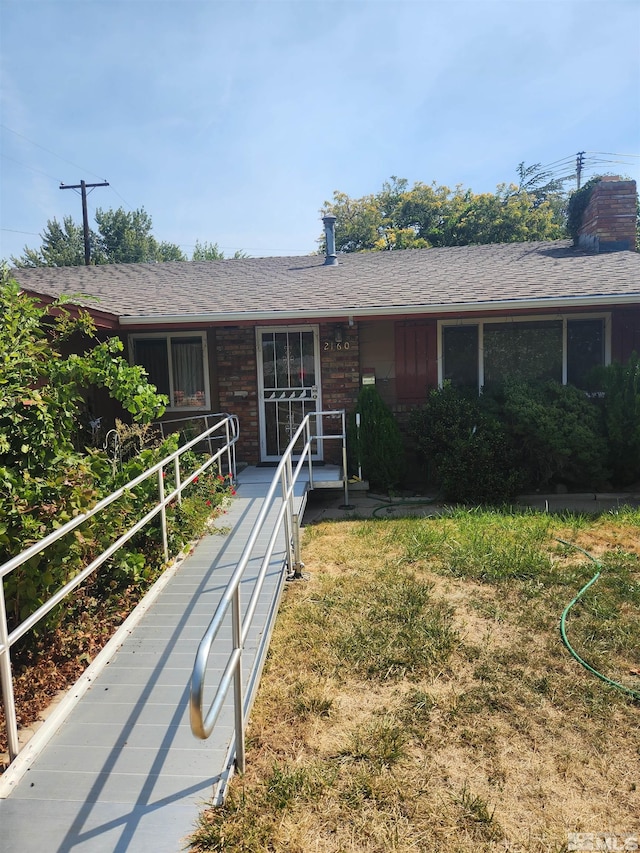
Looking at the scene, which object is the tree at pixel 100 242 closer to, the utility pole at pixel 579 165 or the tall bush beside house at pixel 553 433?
the utility pole at pixel 579 165

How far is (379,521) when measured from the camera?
22.7 feet

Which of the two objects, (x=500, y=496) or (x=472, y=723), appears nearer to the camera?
(x=472, y=723)

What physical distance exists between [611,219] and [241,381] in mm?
7802

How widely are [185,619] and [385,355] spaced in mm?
5908

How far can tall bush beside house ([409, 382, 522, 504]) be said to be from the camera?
7.57m

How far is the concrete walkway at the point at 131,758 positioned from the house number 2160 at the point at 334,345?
5.50 m

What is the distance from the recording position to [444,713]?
316 centimetres

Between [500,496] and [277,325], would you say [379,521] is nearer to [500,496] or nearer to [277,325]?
[500,496]

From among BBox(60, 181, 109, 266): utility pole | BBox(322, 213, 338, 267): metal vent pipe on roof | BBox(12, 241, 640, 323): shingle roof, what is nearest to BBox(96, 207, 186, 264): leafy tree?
BBox(60, 181, 109, 266): utility pole

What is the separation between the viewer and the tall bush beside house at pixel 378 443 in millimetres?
8227

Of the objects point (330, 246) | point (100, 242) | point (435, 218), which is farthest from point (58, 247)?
point (330, 246)

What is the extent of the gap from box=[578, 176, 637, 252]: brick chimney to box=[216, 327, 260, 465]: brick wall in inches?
278

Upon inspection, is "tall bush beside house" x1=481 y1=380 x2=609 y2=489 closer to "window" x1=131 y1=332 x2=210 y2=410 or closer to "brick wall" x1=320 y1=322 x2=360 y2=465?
"brick wall" x1=320 y1=322 x2=360 y2=465

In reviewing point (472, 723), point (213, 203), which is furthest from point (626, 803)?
point (213, 203)
